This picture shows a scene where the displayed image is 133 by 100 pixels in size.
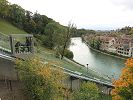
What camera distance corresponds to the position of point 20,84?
1855 centimetres

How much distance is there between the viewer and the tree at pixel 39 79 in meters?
16.0

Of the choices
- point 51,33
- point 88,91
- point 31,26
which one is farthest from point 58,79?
point 31,26

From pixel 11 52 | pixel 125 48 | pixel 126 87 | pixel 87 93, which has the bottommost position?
pixel 125 48

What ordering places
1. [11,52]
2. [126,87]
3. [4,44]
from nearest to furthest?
[126,87] < [11,52] < [4,44]

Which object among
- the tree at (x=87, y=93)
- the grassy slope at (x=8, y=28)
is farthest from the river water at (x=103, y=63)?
the tree at (x=87, y=93)

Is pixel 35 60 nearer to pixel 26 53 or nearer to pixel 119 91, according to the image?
pixel 26 53

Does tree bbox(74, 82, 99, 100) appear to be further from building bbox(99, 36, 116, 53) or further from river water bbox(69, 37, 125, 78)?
building bbox(99, 36, 116, 53)

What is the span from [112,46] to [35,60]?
2832 inches

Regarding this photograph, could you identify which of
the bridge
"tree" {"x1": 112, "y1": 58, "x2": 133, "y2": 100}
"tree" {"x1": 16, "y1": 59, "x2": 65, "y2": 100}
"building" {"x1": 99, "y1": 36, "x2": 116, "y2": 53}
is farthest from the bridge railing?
"building" {"x1": 99, "y1": 36, "x2": 116, "y2": 53}

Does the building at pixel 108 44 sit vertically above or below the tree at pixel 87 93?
below

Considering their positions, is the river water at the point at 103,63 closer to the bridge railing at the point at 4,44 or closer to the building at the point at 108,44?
the building at the point at 108,44

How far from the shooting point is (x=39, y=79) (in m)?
16.1

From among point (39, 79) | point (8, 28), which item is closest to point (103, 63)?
point (8, 28)

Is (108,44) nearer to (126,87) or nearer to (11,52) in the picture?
(11,52)
